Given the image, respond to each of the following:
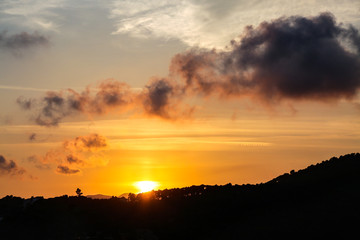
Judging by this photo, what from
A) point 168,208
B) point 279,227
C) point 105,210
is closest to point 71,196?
point 105,210

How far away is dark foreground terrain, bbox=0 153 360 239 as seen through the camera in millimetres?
56969

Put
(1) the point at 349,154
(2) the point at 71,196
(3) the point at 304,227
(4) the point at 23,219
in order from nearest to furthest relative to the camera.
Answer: (3) the point at 304,227, (4) the point at 23,219, (2) the point at 71,196, (1) the point at 349,154

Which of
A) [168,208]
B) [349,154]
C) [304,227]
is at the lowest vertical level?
[304,227]

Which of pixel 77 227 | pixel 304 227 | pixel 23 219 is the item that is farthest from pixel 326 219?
pixel 23 219

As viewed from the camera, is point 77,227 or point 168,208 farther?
point 168,208

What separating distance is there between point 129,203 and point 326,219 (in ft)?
81.4

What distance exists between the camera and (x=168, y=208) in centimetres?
6322

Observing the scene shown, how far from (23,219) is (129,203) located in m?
13.4

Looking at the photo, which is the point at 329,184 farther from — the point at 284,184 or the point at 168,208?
the point at 168,208

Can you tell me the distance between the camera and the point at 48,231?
193 ft

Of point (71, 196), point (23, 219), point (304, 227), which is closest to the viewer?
point (304, 227)

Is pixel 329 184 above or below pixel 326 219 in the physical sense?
above

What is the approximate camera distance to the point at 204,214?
60594mm

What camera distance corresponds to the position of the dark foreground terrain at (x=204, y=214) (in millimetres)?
56969
